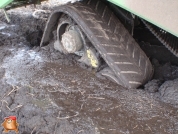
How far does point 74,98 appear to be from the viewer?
2104 mm

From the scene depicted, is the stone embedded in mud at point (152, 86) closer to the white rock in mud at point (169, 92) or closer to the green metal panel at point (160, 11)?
the white rock in mud at point (169, 92)

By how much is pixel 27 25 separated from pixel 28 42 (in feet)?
1.51

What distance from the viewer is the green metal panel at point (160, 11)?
177 cm

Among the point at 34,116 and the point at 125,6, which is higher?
the point at 125,6

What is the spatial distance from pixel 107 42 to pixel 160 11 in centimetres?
60

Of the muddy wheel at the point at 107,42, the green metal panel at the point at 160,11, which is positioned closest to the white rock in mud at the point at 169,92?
the muddy wheel at the point at 107,42

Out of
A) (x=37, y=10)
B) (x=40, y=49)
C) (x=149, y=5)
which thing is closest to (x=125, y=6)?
(x=149, y=5)

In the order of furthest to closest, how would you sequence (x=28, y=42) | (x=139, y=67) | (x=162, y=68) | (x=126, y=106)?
(x=28, y=42)
(x=162, y=68)
(x=139, y=67)
(x=126, y=106)

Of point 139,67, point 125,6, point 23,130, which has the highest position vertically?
point 125,6

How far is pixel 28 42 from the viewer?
10.2ft

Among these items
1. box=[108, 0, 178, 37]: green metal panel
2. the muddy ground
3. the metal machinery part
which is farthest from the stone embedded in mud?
box=[108, 0, 178, 37]: green metal panel

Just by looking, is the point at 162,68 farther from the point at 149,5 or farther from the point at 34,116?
the point at 34,116

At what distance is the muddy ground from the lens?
1803 millimetres

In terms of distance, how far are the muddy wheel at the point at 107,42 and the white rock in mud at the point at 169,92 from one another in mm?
174
